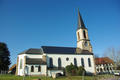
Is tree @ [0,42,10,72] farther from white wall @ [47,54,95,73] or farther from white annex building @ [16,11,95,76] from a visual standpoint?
white wall @ [47,54,95,73]

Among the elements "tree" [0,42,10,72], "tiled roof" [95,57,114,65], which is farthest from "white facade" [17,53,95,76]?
"tiled roof" [95,57,114,65]

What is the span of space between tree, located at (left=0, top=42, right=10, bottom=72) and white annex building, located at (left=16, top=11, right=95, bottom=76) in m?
10.9

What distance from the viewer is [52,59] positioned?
122 ft

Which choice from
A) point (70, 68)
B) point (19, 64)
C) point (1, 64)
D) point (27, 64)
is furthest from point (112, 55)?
point (1, 64)

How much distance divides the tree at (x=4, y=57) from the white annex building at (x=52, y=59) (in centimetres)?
1092

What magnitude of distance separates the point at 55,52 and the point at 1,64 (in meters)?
22.3

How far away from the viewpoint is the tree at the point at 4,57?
43.6 m

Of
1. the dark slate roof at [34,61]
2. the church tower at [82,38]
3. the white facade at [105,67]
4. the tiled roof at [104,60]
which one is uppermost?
the church tower at [82,38]

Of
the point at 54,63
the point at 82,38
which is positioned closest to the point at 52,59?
the point at 54,63

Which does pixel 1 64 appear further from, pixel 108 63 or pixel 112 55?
pixel 108 63

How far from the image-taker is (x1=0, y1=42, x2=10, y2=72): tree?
143 ft

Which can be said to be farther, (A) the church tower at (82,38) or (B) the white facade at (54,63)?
(A) the church tower at (82,38)

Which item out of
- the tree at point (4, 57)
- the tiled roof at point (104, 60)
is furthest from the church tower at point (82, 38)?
the tree at point (4, 57)

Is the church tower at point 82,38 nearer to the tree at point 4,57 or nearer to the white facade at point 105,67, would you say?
the white facade at point 105,67
